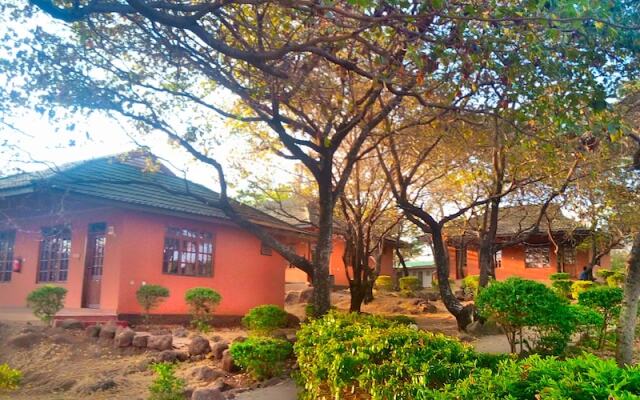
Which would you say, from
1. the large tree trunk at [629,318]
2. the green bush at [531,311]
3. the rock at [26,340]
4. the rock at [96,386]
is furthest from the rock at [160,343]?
the large tree trunk at [629,318]

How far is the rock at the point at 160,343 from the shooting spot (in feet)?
34.9

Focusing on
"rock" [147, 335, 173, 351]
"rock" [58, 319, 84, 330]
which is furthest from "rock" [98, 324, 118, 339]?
"rock" [58, 319, 84, 330]

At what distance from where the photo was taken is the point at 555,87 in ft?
26.3

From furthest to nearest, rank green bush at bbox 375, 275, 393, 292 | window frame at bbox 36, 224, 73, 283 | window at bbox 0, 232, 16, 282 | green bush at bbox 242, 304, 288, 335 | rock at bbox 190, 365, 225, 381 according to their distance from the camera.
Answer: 1. green bush at bbox 375, 275, 393, 292
2. window at bbox 0, 232, 16, 282
3. window frame at bbox 36, 224, 73, 283
4. green bush at bbox 242, 304, 288, 335
5. rock at bbox 190, 365, 225, 381

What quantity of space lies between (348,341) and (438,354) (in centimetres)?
126

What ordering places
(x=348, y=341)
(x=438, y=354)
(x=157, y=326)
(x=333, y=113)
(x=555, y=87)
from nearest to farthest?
(x=438, y=354)
(x=348, y=341)
(x=555, y=87)
(x=333, y=113)
(x=157, y=326)

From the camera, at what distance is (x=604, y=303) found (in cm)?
1030

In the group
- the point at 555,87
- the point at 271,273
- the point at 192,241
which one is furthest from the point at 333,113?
the point at 271,273

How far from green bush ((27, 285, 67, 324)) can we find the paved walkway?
7.13 metres

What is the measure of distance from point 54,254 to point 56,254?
97mm

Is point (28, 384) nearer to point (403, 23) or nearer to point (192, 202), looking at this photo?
point (403, 23)

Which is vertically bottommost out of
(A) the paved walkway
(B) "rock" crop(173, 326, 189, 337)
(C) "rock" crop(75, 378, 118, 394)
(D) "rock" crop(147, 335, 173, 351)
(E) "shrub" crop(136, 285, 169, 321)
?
(C) "rock" crop(75, 378, 118, 394)

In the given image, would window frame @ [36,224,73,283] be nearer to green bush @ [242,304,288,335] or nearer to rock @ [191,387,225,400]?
green bush @ [242,304,288,335]

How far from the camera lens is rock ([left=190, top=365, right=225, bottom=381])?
28.0ft
